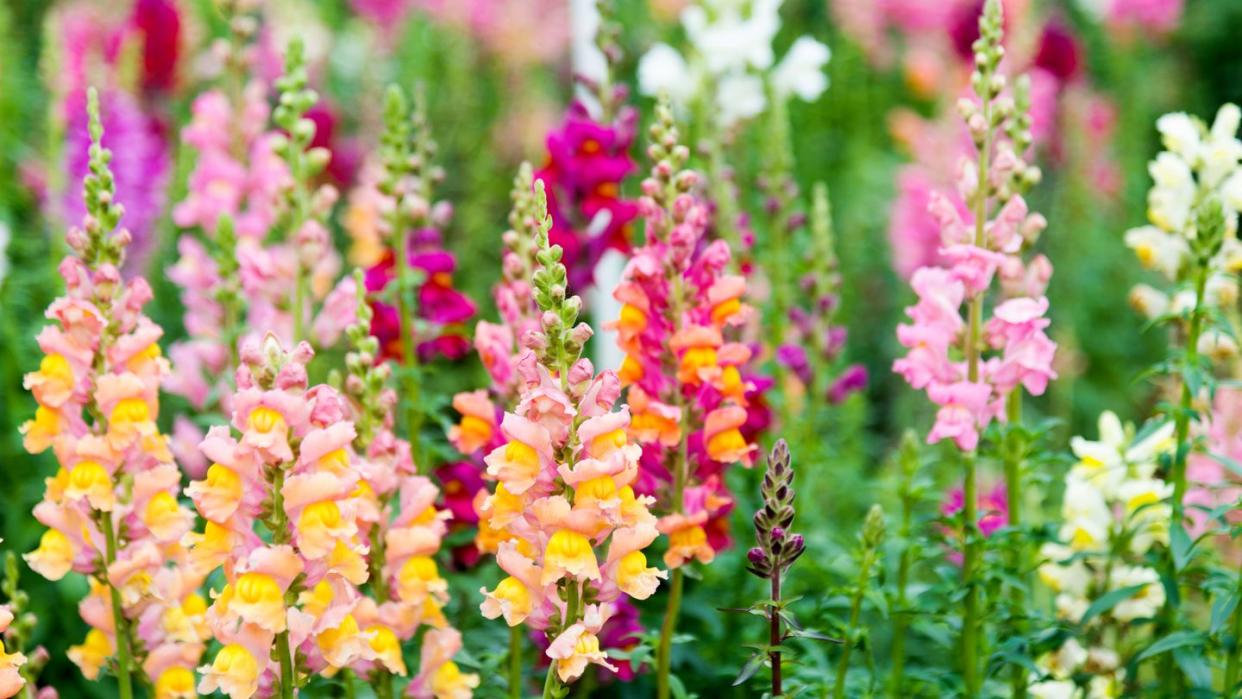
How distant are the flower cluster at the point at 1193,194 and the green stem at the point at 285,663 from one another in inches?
80.8

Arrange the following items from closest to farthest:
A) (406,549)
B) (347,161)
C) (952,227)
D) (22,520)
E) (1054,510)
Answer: (406,549)
(952,227)
(22,520)
(1054,510)
(347,161)

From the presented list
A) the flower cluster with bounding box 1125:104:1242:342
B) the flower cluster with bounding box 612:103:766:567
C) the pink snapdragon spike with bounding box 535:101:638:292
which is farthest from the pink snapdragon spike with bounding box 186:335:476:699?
the flower cluster with bounding box 1125:104:1242:342

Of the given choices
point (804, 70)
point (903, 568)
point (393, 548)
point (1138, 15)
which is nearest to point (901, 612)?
point (903, 568)

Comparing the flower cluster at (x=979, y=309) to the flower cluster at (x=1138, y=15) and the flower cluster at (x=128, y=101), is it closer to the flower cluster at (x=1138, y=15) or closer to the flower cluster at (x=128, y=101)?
the flower cluster at (x=128, y=101)

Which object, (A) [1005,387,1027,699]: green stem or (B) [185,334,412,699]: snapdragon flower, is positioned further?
(A) [1005,387,1027,699]: green stem

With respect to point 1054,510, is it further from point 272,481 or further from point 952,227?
point 272,481

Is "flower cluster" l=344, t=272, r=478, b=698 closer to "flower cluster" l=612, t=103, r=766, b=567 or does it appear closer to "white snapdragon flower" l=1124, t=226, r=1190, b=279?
"flower cluster" l=612, t=103, r=766, b=567

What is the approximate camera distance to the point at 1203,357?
3.33 m

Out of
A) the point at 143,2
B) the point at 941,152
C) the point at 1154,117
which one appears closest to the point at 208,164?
the point at 143,2

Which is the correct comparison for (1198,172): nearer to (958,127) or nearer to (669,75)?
(669,75)

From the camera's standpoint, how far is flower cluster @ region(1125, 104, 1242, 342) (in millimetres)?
3436

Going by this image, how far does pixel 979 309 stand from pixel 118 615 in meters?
1.86

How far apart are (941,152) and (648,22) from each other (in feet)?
8.81

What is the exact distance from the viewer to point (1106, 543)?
3.54m
